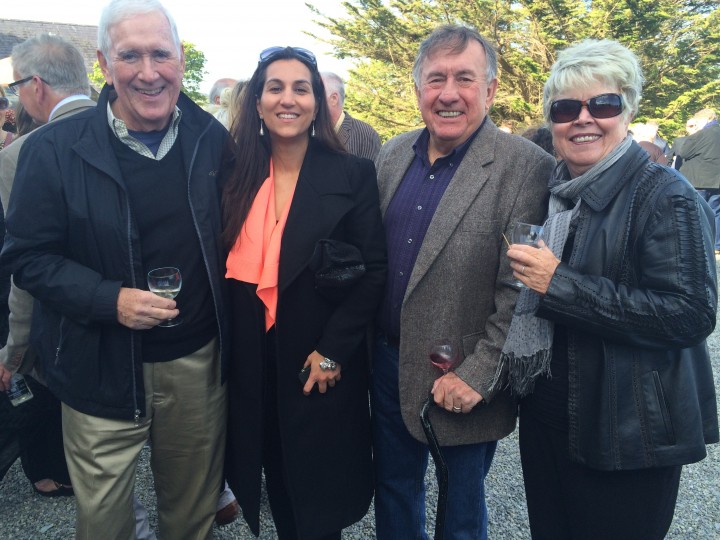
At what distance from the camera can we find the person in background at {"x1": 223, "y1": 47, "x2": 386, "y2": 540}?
7.04ft

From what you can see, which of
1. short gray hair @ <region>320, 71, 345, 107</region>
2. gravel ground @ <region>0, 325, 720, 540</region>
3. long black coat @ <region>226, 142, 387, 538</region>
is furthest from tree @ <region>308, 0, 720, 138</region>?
long black coat @ <region>226, 142, 387, 538</region>

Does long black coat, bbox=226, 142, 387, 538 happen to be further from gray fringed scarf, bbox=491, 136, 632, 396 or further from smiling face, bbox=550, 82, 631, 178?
smiling face, bbox=550, 82, 631, 178

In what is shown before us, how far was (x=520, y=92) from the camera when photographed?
16266 millimetres

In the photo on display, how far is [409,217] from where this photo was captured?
7.23 ft

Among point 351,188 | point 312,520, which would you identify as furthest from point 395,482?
point 351,188

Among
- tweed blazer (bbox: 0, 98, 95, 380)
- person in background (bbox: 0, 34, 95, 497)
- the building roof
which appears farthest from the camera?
the building roof

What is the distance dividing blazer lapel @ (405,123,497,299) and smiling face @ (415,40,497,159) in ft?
0.37

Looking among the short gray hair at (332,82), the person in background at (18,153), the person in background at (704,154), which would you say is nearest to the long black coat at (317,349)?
the person in background at (18,153)

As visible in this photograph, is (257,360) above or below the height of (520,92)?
below

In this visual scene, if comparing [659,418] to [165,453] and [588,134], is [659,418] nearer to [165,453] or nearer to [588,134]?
[588,134]

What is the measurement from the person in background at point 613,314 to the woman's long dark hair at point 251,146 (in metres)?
0.97

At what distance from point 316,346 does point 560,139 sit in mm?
1283

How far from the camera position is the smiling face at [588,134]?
5.90 ft

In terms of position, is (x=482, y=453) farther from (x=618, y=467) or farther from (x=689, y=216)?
(x=689, y=216)
